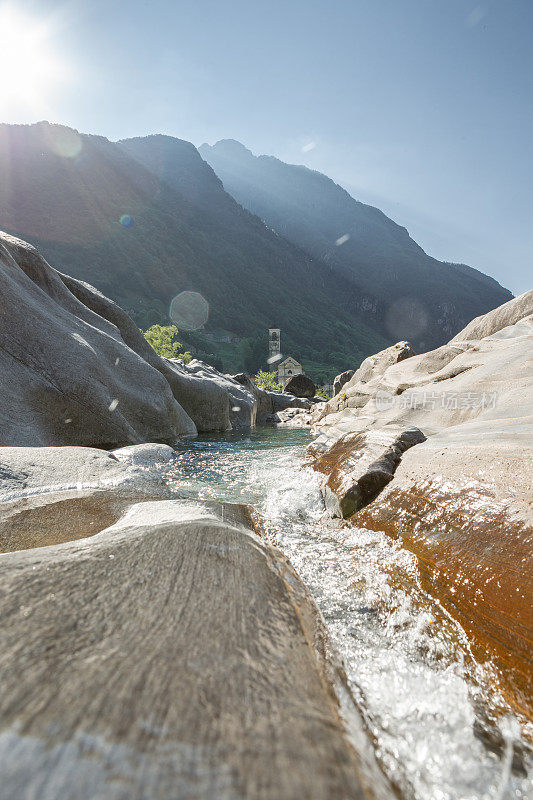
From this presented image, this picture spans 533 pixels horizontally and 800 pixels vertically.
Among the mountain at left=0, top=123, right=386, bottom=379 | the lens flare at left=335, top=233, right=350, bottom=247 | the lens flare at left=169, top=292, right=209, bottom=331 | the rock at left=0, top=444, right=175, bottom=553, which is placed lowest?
the rock at left=0, top=444, right=175, bottom=553

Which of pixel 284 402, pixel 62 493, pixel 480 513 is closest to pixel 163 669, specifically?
pixel 480 513

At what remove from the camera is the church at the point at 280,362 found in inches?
3040

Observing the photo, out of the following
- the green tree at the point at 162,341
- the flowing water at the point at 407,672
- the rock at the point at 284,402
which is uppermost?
the green tree at the point at 162,341

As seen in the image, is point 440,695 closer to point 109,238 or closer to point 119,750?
point 119,750

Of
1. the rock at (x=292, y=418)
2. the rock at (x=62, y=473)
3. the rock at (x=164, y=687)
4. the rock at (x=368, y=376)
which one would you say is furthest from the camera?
the rock at (x=292, y=418)

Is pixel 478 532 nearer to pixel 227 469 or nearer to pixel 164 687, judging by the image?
pixel 164 687

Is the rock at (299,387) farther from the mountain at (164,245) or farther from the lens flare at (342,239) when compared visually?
the lens flare at (342,239)

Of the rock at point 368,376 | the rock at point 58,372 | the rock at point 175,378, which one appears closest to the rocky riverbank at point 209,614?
the rock at point 58,372

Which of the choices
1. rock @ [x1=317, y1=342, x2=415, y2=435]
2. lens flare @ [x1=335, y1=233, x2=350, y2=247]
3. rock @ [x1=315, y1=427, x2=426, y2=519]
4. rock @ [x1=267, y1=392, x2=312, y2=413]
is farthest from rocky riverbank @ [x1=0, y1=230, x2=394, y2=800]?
lens flare @ [x1=335, y1=233, x2=350, y2=247]

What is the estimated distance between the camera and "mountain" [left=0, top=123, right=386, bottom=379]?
319 feet

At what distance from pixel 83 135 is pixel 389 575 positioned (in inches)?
6211

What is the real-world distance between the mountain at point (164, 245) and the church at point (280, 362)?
7.74 ft

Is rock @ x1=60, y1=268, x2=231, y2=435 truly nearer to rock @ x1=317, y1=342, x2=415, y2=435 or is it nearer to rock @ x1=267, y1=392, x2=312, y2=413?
rock @ x1=317, y1=342, x2=415, y2=435

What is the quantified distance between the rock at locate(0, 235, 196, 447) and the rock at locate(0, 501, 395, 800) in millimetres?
5362
